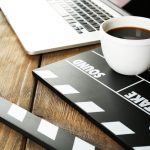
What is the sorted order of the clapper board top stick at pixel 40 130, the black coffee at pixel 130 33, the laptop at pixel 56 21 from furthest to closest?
the laptop at pixel 56 21
the black coffee at pixel 130 33
the clapper board top stick at pixel 40 130

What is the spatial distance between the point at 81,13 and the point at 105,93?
345 millimetres

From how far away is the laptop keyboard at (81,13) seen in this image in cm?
74

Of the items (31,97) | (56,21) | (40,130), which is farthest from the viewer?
(56,21)

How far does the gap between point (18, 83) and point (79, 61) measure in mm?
126

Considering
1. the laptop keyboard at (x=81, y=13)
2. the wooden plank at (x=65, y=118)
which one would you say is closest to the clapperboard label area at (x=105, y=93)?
the wooden plank at (x=65, y=118)

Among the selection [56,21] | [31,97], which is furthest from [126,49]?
[56,21]

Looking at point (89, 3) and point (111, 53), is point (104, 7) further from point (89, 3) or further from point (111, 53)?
point (111, 53)

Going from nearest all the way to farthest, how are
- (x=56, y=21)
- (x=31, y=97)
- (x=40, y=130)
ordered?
1. (x=40, y=130)
2. (x=31, y=97)
3. (x=56, y=21)

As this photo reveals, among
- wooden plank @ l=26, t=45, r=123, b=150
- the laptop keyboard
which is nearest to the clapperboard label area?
wooden plank @ l=26, t=45, r=123, b=150

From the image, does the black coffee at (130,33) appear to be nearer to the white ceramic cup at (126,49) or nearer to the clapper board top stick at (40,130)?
the white ceramic cup at (126,49)

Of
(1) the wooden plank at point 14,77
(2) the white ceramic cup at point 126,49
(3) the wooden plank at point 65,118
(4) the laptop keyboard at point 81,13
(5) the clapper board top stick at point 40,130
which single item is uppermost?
(2) the white ceramic cup at point 126,49

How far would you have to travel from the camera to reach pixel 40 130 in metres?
0.44

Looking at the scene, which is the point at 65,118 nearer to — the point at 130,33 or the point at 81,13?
the point at 130,33

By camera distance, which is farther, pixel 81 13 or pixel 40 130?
pixel 81 13
